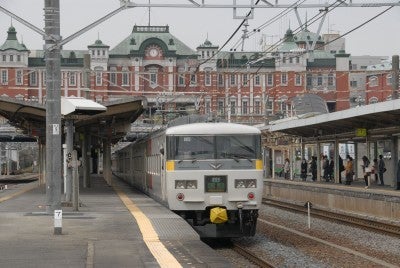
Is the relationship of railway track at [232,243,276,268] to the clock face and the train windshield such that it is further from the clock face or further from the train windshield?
the clock face

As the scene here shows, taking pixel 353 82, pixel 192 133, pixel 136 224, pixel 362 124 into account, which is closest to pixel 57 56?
pixel 192 133

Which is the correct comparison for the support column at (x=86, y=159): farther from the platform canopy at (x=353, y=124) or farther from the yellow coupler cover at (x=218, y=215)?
the yellow coupler cover at (x=218, y=215)

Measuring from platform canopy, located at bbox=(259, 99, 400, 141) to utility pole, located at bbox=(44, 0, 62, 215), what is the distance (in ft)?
32.0

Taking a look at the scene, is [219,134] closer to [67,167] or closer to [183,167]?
[183,167]

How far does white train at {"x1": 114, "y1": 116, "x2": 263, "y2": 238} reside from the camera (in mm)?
16188

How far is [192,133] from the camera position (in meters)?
16.7

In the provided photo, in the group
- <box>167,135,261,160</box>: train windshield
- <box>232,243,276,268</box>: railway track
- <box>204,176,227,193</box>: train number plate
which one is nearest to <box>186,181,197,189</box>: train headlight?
<box>204,176,227,193</box>: train number plate

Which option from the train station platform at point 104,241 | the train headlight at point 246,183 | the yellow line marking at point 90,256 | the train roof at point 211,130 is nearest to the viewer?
the yellow line marking at point 90,256

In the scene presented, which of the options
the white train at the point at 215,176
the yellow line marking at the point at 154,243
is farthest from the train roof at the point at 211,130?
the yellow line marking at the point at 154,243

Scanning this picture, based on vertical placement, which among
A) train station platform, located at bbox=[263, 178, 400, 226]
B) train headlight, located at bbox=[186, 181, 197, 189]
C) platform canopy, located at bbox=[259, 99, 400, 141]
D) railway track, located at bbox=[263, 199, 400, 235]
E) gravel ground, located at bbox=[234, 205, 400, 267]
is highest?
platform canopy, located at bbox=[259, 99, 400, 141]

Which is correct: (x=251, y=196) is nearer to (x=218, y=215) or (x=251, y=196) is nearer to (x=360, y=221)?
(x=218, y=215)

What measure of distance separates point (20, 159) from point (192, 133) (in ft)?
310

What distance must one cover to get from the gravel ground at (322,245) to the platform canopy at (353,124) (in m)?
3.72

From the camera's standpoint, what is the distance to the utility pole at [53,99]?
649 inches
